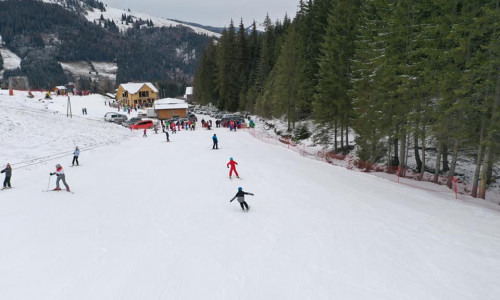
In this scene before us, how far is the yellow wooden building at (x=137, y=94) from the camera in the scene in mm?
92812

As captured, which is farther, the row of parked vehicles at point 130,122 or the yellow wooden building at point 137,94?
the yellow wooden building at point 137,94

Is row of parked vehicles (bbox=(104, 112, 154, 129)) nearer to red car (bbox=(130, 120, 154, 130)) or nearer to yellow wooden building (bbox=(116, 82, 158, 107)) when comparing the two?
red car (bbox=(130, 120, 154, 130))

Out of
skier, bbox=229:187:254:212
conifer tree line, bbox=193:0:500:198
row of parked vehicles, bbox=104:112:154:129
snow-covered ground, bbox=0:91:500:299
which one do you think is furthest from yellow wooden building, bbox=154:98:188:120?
skier, bbox=229:187:254:212

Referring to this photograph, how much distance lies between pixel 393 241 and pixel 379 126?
39.7 ft

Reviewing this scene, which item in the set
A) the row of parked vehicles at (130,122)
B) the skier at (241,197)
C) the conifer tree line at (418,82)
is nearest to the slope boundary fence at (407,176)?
the conifer tree line at (418,82)

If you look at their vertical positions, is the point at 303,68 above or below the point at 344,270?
above

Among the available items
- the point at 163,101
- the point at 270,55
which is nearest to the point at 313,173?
the point at 270,55

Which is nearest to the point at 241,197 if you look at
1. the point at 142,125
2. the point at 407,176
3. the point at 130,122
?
the point at 407,176

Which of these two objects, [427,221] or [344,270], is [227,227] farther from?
[427,221]

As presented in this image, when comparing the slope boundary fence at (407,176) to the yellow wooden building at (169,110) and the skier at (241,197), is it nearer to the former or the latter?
the skier at (241,197)

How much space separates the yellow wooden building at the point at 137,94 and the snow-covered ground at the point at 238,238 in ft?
251

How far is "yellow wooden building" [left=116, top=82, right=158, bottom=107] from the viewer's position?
305 ft

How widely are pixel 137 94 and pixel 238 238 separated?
91.4m

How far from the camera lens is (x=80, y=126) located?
120 ft
